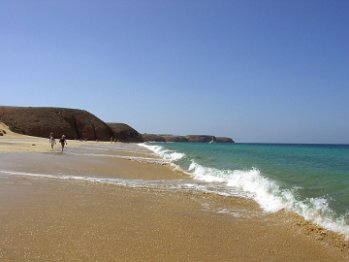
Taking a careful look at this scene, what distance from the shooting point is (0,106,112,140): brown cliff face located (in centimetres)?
10050

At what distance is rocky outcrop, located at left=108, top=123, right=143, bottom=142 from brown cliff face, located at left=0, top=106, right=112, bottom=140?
15511mm

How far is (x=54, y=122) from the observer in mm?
108688

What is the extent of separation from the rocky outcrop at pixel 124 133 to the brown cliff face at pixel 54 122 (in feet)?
50.9

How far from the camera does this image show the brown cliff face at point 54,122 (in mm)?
100500

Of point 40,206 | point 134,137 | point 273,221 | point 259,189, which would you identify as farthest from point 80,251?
point 134,137

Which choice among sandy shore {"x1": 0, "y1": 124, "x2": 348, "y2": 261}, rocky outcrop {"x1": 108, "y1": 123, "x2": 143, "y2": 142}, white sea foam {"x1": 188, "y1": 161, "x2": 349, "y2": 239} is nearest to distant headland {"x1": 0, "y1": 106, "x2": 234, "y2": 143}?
rocky outcrop {"x1": 108, "y1": 123, "x2": 143, "y2": 142}

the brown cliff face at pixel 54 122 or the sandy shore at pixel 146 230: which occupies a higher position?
the brown cliff face at pixel 54 122

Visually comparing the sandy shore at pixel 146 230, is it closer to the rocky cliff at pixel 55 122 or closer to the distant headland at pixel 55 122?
the distant headland at pixel 55 122

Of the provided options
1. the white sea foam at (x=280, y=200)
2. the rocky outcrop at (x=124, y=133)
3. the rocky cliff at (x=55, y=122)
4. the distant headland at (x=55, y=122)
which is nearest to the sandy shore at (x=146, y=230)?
the white sea foam at (x=280, y=200)

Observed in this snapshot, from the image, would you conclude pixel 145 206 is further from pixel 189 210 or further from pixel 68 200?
pixel 68 200

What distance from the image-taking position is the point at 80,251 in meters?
5.46

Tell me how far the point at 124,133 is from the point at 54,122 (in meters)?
44.1

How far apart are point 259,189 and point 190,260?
8.03m

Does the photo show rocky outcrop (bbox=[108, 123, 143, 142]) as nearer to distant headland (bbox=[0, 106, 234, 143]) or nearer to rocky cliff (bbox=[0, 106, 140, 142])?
distant headland (bbox=[0, 106, 234, 143])
